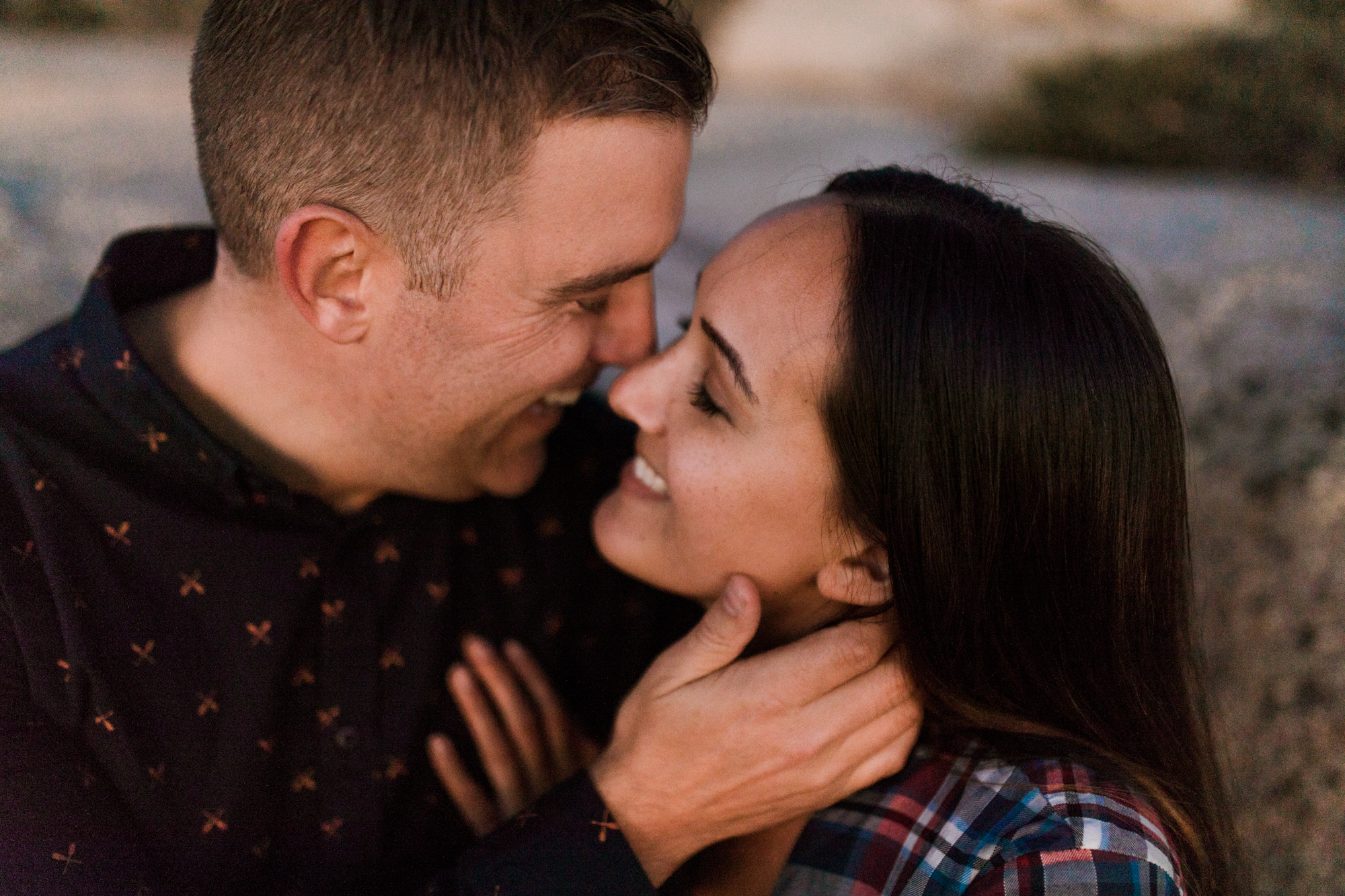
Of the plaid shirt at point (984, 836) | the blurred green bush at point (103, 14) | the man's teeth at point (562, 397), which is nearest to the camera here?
the plaid shirt at point (984, 836)

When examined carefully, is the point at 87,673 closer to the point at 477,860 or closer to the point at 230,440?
the point at 230,440

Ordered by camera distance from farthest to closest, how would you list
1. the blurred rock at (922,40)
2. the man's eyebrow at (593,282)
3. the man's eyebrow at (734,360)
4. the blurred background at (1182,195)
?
the blurred rock at (922,40)
the blurred background at (1182,195)
the man's eyebrow at (593,282)
the man's eyebrow at (734,360)

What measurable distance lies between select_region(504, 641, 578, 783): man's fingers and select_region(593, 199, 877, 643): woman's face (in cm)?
45

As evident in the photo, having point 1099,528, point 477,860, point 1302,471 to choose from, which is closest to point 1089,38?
point 1302,471

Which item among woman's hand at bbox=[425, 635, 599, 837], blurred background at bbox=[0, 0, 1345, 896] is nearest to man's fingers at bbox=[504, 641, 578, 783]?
woman's hand at bbox=[425, 635, 599, 837]

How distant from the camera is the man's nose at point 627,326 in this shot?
204cm

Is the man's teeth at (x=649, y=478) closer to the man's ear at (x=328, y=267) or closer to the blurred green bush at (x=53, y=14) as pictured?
the man's ear at (x=328, y=267)

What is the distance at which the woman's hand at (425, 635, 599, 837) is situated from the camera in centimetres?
209

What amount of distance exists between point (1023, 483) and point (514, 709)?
3.96ft

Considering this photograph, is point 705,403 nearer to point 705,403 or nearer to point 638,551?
point 705,403

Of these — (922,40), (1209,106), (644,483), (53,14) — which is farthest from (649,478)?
(922,40)

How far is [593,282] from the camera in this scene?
1.90 m

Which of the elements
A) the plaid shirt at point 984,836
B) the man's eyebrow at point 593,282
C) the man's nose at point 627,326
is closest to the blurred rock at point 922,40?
the man's nose at point 627,326

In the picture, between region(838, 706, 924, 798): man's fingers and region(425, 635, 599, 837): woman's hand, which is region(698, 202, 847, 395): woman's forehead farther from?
region(425, 635, 599, 837): woman's hand
